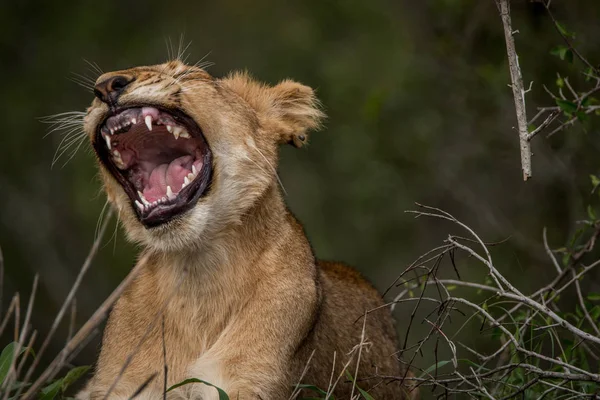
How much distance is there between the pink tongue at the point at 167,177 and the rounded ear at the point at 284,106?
50 cm

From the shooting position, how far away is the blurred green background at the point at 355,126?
393 inches

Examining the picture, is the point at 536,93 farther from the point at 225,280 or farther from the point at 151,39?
the point at 151,39

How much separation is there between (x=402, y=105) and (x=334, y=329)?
20.0 ft

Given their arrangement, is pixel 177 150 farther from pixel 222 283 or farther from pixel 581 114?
pixel 581 114

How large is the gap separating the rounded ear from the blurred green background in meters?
2.85

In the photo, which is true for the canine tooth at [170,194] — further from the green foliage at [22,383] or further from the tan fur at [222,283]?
the green foliage at [22,383]

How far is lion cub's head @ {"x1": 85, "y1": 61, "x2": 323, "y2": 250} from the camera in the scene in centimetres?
550

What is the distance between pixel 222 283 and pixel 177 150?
814 millimetres

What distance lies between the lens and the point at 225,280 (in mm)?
5543

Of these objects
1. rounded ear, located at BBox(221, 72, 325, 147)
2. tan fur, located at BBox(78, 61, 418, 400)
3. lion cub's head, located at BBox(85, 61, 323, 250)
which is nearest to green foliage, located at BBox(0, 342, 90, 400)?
tan fur, located at BBox(78, 61, 418, 400)

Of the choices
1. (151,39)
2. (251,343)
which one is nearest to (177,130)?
(251,343)

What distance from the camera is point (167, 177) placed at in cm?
581

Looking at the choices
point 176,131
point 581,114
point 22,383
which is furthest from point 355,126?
point 22,383

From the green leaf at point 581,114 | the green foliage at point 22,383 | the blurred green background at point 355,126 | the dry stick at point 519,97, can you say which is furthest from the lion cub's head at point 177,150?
the blurred green background at point 355,126
